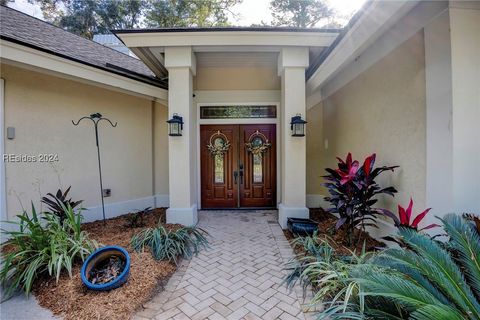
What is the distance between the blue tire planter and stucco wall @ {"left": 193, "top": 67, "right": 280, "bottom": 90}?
14.8 ft

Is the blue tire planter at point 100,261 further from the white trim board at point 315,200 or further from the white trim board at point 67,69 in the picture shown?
the white trim board at point 315,200

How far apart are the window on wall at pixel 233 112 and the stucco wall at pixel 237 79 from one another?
51 centimetres

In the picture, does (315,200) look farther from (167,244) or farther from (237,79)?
(167,244)

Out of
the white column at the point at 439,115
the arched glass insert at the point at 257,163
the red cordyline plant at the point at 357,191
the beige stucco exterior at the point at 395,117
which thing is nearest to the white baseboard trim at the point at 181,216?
the arched glass insert at the point at 257,163

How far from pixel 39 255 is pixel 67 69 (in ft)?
10.3

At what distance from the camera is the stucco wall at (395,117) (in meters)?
2.92

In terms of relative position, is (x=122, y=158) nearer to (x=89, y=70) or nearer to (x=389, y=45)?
(x=89, y=70)

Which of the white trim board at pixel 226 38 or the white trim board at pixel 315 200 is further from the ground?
the white trim board at pixel 226 38

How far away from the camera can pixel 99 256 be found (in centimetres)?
270

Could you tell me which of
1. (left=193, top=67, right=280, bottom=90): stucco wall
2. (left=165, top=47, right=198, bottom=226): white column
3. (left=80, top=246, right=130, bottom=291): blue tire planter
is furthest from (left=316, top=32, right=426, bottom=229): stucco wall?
(left=80, top=246, right=130, bottom=291): blue tire planter

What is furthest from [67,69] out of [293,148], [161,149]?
[293,148]

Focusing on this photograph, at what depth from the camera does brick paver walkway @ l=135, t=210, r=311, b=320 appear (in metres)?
2.26

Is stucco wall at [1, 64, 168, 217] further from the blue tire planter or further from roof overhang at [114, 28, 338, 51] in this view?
the blue tire planter

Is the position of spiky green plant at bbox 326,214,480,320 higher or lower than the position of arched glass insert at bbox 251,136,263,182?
lower
